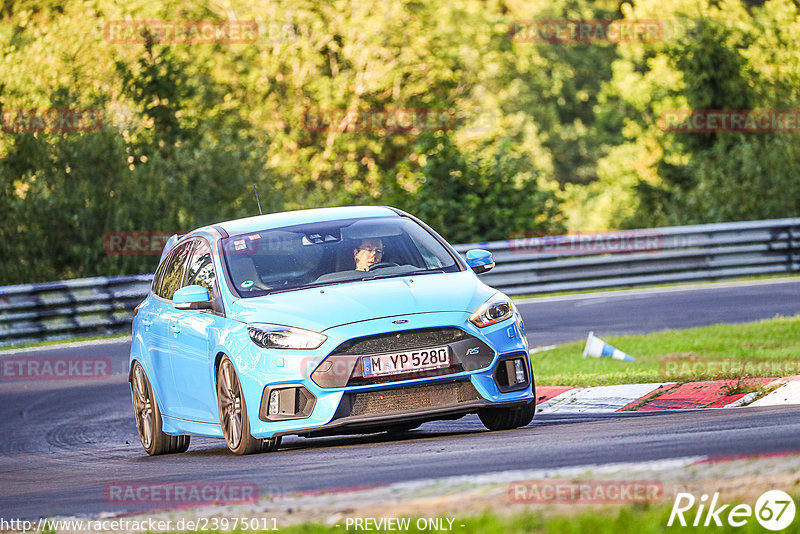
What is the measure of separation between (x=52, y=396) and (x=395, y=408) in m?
8.01

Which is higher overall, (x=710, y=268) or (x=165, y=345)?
(x=165, y=345)

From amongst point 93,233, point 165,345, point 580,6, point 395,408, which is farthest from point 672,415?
point 580,6

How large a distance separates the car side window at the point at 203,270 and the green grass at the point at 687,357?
351cm

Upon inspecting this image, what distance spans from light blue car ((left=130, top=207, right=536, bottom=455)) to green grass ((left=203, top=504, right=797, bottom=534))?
3316mm

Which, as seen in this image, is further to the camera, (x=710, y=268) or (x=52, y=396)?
(x=710, y=268)

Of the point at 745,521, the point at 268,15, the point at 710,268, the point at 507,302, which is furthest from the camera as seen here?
the point at 268,15

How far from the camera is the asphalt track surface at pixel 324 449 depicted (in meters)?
6.83

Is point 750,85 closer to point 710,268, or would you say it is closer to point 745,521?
point 710,268

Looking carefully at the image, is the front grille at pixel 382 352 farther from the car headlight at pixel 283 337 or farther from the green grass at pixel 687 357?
the green grass at pixel 687 357

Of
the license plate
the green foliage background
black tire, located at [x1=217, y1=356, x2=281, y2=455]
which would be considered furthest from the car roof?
the green foliage background

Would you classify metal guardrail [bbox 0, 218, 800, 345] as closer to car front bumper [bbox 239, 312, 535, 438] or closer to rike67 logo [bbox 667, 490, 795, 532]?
car front bumper [bbox 239, 312, 535, 438]

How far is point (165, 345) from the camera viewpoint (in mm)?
10297

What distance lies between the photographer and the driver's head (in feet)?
31.5

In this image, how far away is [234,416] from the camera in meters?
9.05
